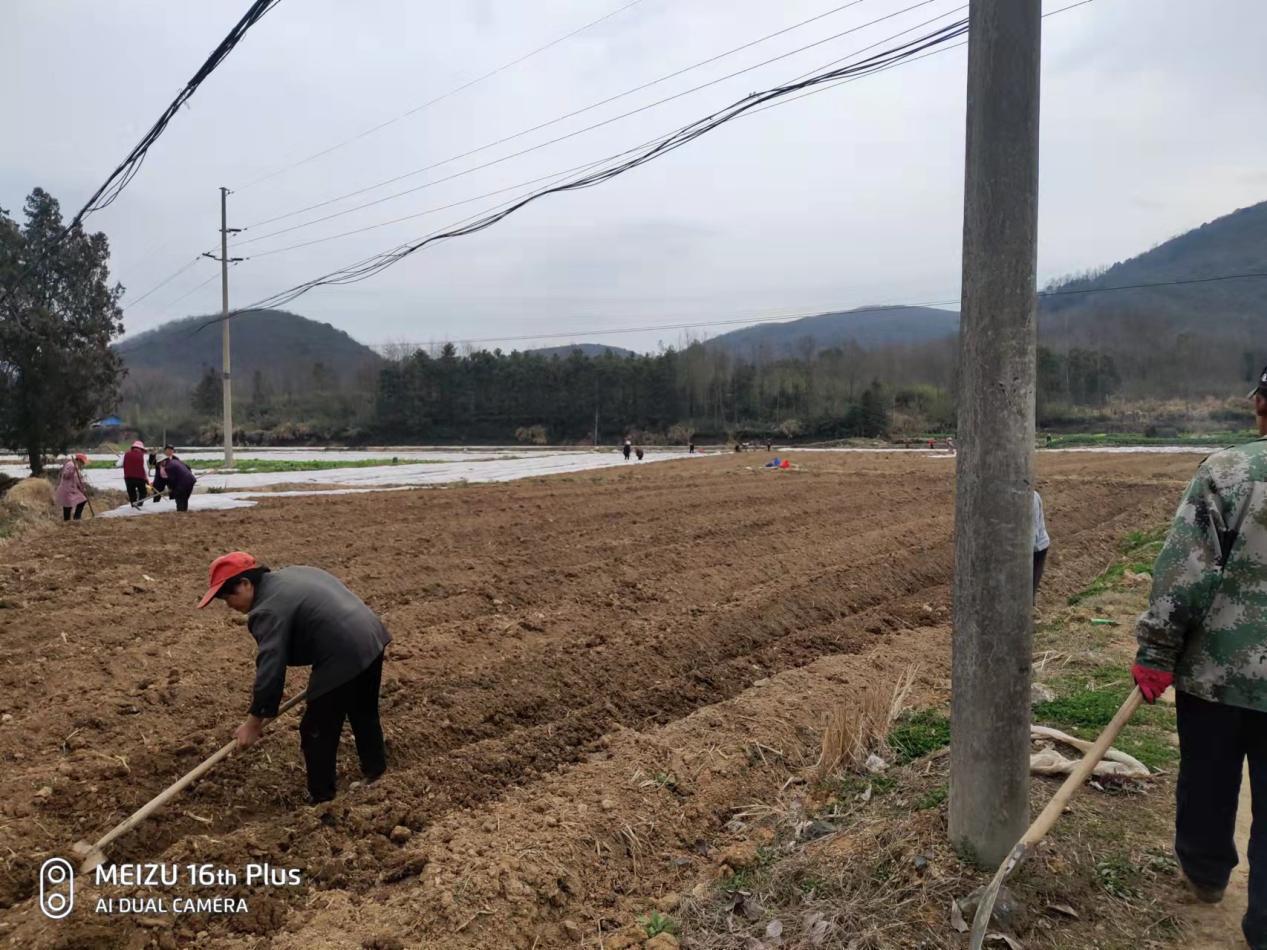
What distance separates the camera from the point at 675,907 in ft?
10.8

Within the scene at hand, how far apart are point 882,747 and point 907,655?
220cm

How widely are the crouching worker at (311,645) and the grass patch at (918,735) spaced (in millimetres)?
2925

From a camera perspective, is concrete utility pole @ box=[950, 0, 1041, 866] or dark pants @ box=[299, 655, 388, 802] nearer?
concrete utility pole @ box=[950, 0, 1041, 866]

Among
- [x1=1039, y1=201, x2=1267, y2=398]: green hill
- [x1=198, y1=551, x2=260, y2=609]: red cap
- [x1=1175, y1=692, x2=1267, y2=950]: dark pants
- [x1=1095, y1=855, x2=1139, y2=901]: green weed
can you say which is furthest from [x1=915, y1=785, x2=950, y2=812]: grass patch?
[x1=1039, y1=201, x2=1267, y2=398]: green hill

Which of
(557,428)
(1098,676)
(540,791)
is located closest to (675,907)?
(540,791)

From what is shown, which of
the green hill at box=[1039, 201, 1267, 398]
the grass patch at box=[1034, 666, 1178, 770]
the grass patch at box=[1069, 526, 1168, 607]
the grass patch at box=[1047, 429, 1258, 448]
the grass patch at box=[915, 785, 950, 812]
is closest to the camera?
the grass patch at box=[915, 785, 950, 812]

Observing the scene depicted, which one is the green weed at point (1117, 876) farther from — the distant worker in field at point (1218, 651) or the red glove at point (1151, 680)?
the red glove at point (1151, 680)

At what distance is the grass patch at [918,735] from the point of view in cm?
435

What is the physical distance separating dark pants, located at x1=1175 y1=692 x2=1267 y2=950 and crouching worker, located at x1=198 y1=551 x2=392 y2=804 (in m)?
3.60

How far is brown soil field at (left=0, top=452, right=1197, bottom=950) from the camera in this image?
11.3ft

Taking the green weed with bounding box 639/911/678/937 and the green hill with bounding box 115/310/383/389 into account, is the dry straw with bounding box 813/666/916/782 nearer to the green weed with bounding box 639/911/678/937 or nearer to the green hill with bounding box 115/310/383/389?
the green weed with bounding box 639/911/678/937

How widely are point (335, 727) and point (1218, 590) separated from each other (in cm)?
397

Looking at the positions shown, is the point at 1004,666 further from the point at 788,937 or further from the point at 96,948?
the point at 96,948

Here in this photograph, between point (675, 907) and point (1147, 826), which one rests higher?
point (1147, 826)
